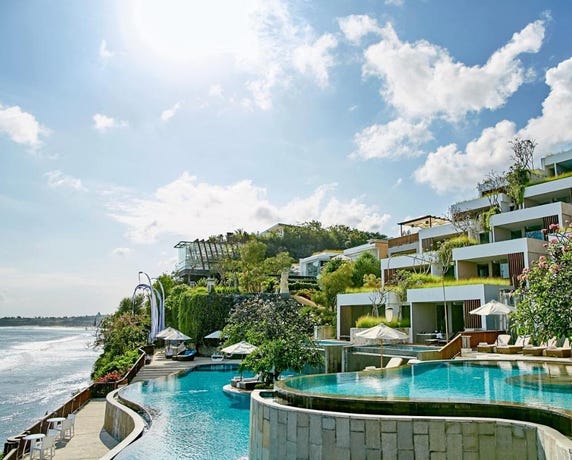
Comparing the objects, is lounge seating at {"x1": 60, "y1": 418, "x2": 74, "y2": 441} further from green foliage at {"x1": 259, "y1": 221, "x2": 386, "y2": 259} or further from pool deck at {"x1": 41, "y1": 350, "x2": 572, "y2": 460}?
green foliage at {"x1": 259, "y1": 221, "x2": 386, "y2": 259}

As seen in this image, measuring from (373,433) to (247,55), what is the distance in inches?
497

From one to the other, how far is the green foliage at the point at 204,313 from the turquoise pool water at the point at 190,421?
11.4 meters

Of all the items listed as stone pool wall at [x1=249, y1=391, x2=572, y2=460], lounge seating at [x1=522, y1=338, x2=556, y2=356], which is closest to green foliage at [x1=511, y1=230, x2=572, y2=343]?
stone pool wall at [x1=249, y1=391, x2=572, y2=460]

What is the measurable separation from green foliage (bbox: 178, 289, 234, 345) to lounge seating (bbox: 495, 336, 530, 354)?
19869mm

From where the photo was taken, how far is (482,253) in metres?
26.8

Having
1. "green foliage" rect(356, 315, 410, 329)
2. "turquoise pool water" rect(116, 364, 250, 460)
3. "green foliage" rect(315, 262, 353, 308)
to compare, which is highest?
"green foliage" rect(315, 262, 353, 308)

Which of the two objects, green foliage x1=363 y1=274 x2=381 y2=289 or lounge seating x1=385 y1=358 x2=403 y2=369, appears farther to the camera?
green foliage x1=363 y1=274 x2=381 y2=289

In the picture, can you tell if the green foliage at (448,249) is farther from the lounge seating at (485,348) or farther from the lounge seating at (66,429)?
the lounge seating at (66,429)

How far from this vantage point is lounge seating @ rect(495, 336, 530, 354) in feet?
58.4

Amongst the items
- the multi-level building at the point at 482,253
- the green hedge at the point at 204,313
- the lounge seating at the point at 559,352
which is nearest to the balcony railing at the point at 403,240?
the multi-level building at the point at 482,253

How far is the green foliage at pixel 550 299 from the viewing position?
837cm

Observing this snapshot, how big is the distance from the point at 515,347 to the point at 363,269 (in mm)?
21429

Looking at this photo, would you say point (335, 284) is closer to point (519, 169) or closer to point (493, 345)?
point (519, 169)

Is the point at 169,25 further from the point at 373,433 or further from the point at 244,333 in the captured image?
the point at 244,333
